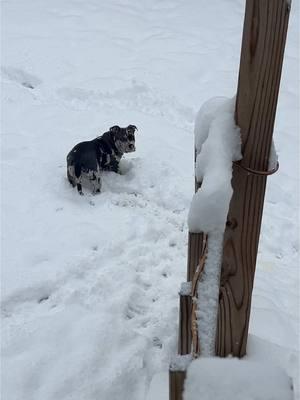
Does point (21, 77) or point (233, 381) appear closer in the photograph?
point (233, 381)

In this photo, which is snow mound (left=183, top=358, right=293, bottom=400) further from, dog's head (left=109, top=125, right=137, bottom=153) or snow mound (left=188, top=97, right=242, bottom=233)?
dog's head (left=109, top=125, right=137, bottom=153)

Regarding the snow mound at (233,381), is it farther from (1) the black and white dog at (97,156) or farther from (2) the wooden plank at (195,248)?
(1) the black and white dog at (97,156)

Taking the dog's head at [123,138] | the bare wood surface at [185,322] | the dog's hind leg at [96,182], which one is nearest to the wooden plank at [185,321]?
the bare wood surface at [185,322]

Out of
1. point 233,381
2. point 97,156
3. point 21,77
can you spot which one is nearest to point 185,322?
point 233,381

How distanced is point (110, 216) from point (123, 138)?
0.87m

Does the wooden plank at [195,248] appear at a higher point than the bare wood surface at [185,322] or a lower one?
higher

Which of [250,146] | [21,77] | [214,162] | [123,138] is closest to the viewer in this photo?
[214,162]

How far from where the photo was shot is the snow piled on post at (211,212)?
1.52 meters

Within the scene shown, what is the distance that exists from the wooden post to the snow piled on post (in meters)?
0.08

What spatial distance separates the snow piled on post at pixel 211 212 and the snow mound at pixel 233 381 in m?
0.14

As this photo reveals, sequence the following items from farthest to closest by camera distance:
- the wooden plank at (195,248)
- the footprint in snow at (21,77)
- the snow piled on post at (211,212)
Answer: the footprint in snow at (21,77)
the wooden plank at (195,248)
the snow piled on post at (211,212)

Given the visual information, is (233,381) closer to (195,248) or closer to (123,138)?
(195,248)

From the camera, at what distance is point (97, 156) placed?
467 cm

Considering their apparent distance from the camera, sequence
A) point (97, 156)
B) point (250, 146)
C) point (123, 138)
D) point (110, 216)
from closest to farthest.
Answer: point (250, 146)
point (110, 216)
point (97, 156)
point (123, 138)
